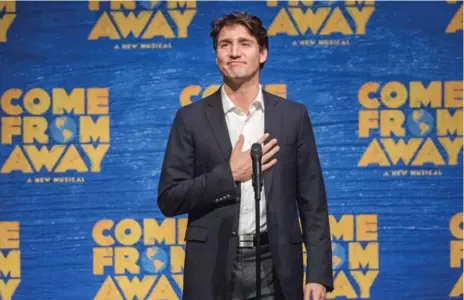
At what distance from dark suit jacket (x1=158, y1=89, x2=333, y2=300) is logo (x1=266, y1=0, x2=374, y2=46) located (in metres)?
1.49

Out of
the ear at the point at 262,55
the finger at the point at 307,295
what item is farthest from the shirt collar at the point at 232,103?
the finger at the point at 307,295

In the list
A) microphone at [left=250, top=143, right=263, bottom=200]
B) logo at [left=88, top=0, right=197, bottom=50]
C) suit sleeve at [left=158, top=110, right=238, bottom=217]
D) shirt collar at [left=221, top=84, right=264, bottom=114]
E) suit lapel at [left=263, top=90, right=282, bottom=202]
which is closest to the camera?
microphone at [left=250, top=143, right=263, bottom=200]

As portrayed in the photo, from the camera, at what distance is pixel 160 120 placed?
13.6ft

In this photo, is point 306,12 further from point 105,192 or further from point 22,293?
point 22,293

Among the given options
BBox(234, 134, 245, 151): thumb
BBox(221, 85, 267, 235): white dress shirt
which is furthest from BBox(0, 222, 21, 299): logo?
BBox(234, 134, 245, 151): thumb

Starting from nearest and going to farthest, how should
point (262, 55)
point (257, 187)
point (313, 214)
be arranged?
point (257, 187) < point (313, 214) < point (262, 55)

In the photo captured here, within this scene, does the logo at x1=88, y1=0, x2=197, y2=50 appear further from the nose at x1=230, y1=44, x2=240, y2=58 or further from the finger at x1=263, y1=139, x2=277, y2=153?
the finger at x1=263, y1=139, x2=277, y2=153

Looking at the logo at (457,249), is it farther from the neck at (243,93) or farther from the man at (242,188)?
the neck at (243,93)

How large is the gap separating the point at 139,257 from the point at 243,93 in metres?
1.68

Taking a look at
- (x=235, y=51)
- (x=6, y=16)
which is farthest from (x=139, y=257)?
(x=235, y=51)

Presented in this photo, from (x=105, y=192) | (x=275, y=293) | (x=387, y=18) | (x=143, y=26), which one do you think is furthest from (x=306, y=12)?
(x=275, y=293)

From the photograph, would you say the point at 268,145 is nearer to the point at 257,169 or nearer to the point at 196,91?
the point at 257,169

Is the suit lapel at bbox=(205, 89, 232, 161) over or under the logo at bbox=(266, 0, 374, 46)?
under

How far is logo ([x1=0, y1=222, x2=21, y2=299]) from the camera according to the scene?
4152 mm
